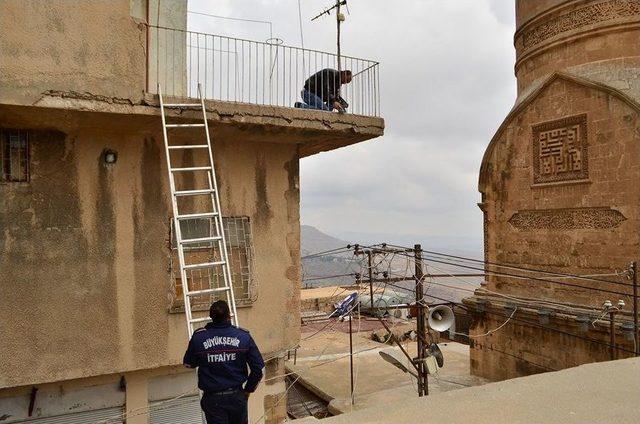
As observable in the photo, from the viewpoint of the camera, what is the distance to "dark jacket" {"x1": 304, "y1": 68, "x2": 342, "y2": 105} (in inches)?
314

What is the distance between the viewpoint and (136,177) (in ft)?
23.2

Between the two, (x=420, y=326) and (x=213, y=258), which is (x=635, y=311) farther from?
(x=213, y=258)

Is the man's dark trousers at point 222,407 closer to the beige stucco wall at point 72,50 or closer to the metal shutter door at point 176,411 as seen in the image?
the metal shutter door at point 176,411

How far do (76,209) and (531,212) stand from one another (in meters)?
12.1

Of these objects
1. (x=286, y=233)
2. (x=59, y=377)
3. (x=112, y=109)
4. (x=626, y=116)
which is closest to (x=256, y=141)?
(x=286, y=233)

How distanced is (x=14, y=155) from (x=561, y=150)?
1274 cm

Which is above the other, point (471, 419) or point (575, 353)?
point (471, 419)

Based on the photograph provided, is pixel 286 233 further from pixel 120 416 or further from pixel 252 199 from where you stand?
pixel 120 416

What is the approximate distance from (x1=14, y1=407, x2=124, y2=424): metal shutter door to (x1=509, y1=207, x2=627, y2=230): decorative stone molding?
11522 millimetres

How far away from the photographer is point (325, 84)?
8.04 meters

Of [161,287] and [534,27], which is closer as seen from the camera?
[161,287]

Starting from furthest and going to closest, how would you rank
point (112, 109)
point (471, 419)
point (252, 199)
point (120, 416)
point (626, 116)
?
point (626, 116) < point (252, 199) < point (120, 416) < point (112, 109) < point (471, 419)

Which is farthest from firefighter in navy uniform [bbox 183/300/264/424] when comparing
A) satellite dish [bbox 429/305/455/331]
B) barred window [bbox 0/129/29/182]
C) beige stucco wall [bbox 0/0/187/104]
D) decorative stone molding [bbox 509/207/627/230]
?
decorative stone molding [bbox 509/207/627/230]

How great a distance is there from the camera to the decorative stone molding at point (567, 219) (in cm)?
1240
